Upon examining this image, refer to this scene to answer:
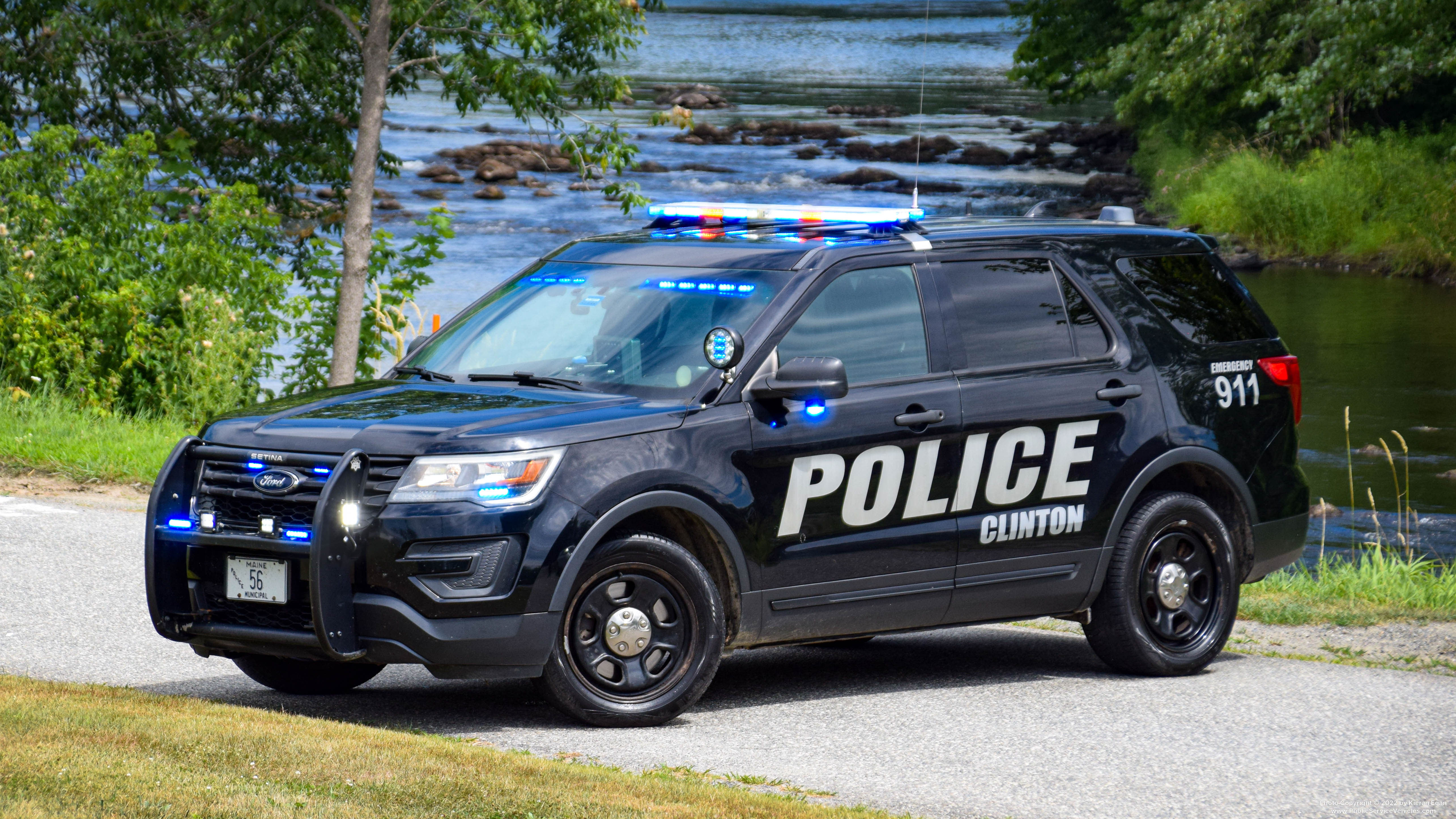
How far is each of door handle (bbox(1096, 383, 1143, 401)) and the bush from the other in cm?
890

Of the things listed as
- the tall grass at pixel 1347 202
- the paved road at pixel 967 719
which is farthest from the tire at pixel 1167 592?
the tall grass at pixel 1347 202

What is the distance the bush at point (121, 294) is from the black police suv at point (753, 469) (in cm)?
778

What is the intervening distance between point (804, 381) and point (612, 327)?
938mm

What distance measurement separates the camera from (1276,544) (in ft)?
27.0

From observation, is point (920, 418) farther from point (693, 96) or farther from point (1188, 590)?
point (693, 96)

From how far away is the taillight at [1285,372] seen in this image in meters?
8.19

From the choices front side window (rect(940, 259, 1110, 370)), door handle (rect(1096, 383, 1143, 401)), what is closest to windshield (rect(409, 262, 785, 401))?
front side window (rect(940, 259, 1110, 370))

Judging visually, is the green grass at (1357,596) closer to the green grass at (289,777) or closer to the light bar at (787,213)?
the light bar at (787,213)

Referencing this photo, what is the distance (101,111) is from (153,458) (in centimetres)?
890

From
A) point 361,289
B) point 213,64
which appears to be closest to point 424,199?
point 213,64

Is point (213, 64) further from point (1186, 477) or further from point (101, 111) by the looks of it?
point (1186, 477)

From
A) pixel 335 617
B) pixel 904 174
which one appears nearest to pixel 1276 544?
pixel 335 617

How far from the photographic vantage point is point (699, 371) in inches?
263

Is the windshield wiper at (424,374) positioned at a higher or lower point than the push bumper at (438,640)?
higher
